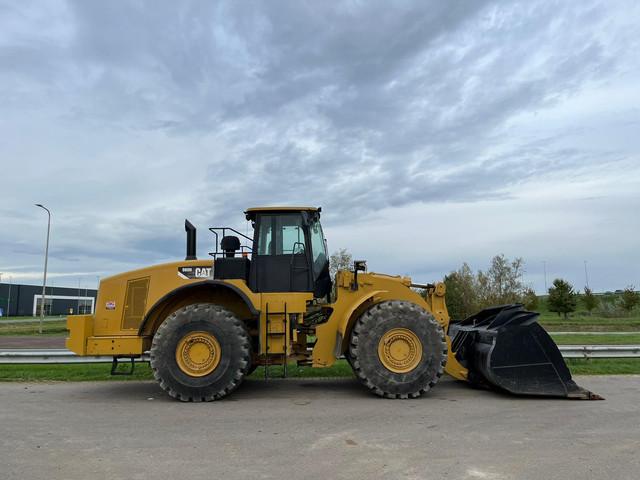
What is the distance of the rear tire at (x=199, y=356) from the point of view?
724 cm

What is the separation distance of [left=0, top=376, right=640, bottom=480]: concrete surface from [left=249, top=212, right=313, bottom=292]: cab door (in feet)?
5.65

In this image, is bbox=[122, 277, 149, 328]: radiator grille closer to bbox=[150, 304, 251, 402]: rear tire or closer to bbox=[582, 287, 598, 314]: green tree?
bbox=[150, 304, 251, 402]: rear tire

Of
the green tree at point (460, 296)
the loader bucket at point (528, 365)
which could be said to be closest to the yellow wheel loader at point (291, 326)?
the loader bucket at point (528, 365)

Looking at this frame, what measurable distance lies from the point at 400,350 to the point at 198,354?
9.77 feet

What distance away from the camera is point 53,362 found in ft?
32.6

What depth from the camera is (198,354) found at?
24.1 feet

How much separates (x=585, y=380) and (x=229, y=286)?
21.4 feet

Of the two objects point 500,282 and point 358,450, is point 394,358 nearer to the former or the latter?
point 358,450

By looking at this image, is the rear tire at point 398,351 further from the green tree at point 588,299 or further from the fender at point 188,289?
the green tree at point 588,299

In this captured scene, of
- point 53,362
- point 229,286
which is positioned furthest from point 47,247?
point 229,286

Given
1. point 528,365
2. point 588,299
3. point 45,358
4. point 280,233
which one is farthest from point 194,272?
point 588,299

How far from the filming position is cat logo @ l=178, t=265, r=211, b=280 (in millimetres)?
7923

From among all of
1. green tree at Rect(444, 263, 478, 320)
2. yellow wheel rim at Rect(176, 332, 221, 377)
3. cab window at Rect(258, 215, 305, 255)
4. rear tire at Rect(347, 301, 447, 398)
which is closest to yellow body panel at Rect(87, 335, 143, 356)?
yellow wheel rim at Rect(176, 332, 221, 377)

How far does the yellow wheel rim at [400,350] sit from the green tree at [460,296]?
16.5 m
